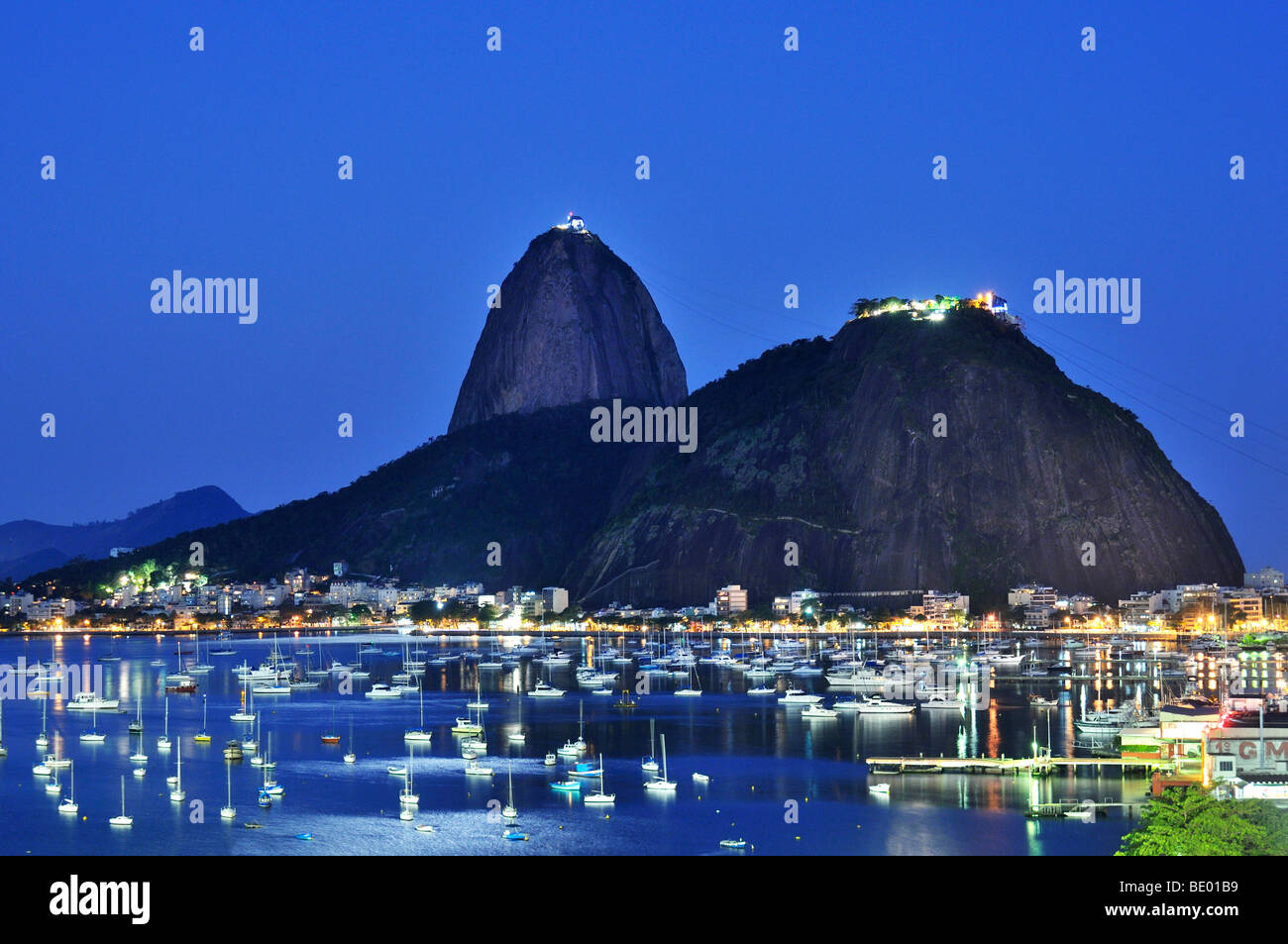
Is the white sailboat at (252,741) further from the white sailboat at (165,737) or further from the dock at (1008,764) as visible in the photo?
the dock at (1008,764)

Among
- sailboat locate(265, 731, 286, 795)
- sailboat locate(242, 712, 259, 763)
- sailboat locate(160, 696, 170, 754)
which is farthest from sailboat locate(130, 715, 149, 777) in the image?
sailboat locate(265, 731, 286, 795)

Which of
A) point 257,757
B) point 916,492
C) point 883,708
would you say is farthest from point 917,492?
point 257,757

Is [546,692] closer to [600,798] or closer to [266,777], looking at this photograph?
[266,777]

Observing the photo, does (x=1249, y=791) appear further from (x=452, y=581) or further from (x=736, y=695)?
(x=452, y=581)

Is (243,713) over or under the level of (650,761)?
under

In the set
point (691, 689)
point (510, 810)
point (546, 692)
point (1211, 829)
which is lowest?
point (691, 689)

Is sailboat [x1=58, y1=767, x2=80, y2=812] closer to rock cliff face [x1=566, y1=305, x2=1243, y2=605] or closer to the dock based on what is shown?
the dock
